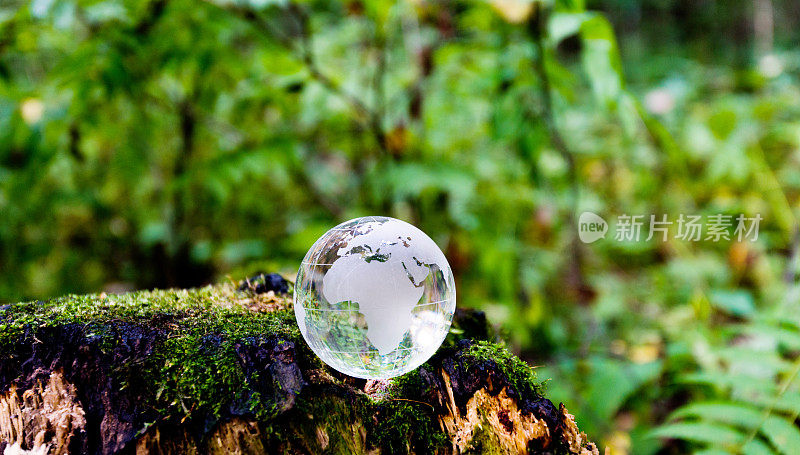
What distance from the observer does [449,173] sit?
238 centimetres

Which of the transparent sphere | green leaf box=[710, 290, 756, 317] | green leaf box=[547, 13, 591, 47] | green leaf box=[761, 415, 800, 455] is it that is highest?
green leaf box=[547, 13, 591, 47]

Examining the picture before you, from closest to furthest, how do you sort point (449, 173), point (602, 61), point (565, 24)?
1. point (565, 24)
2. point (602, 61)
3. point (449, 173)

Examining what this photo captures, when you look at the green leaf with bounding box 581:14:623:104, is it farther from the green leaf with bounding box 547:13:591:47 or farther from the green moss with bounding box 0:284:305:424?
the green moss with bounding box 0:284:305:424

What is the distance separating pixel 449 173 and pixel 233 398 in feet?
5.48

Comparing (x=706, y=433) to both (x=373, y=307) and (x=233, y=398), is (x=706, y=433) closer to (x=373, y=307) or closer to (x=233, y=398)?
(x=373, y=307)

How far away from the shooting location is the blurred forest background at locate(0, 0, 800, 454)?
2043 millimetres

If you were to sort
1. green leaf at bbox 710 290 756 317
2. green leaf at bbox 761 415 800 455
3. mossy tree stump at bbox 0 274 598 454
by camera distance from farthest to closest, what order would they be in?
green leaf at bbox 710 290 756 317
green leaf at bbox 761 415 800 455
mossy tree stump at bbox 0 274 598 454

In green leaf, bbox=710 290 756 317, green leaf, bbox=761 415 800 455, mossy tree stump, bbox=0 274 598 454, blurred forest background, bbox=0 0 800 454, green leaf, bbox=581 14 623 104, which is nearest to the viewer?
A: mossy tree stump, bbox=0 274 598 454

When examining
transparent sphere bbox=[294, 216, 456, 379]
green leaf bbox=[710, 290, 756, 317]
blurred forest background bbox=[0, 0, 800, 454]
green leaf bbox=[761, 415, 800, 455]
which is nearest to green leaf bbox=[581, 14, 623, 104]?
blurred forest background bbox=[0, 0, 800, 454]

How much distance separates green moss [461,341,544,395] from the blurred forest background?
3.54ft

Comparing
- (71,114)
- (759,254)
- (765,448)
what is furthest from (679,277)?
(71,114)

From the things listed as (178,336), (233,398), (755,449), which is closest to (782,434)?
(755,449)

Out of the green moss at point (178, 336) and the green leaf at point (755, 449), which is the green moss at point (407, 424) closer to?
the green moss at point (178, 336)

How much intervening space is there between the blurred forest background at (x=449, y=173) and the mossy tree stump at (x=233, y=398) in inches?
44.9
